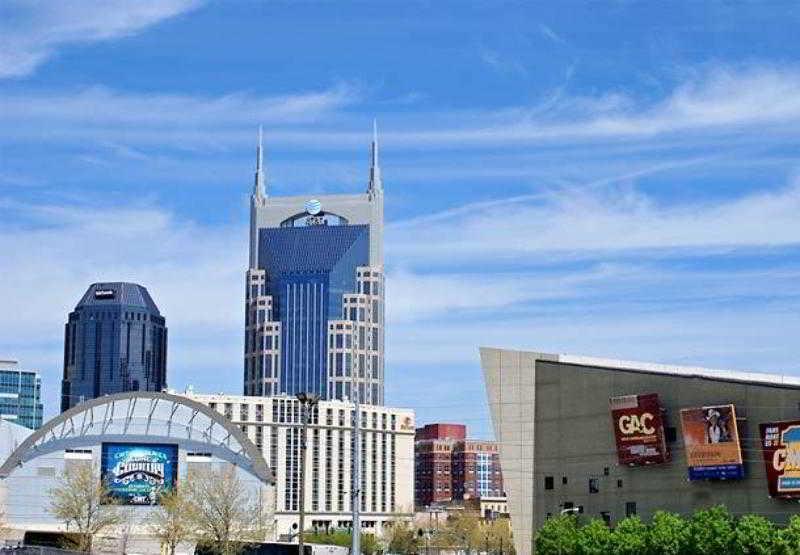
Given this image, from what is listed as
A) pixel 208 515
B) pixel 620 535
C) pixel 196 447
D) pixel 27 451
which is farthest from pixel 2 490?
pixel 620 535

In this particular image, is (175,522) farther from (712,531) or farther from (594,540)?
(712,531)

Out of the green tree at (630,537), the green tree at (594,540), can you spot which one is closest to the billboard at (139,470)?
the green tree at (594,540)

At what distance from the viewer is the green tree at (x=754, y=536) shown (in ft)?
302

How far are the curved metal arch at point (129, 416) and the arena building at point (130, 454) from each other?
13cm

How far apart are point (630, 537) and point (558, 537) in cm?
779

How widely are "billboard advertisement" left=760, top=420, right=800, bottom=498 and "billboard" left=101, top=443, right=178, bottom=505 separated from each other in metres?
92.9

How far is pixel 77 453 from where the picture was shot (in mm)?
175375

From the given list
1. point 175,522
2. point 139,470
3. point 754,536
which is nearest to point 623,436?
point 754,536

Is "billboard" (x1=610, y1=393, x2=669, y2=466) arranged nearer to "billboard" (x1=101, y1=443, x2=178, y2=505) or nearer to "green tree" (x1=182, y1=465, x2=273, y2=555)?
"green tree" (x1=182, y1=465, x2=273, y2=555)

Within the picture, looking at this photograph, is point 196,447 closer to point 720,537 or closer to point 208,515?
point 208,515

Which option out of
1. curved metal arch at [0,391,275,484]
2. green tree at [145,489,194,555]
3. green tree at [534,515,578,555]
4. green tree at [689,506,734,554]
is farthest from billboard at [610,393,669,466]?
curved metal arch at [0,391,275,484]

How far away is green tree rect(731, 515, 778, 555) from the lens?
92188mm

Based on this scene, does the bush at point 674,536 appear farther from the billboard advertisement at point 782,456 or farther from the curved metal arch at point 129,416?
the curved metal arch at point 129,416

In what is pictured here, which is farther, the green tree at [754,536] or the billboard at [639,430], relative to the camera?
the billboard at [639,430]
